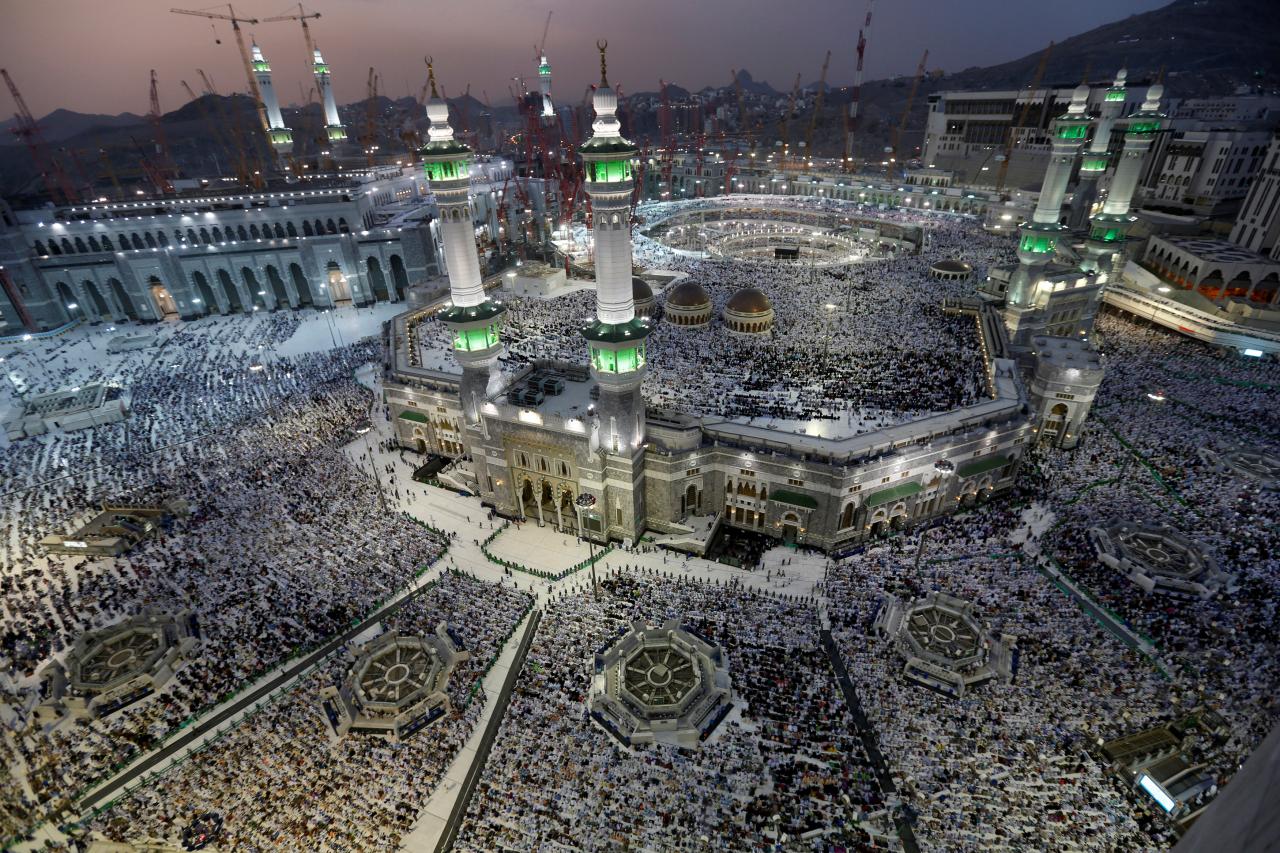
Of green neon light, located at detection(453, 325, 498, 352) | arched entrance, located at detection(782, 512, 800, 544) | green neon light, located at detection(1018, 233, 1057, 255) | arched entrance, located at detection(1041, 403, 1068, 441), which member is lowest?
arched entrance, located at detection(782, 512, 800, 544)

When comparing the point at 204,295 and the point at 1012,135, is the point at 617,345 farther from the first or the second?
the point at 1012,135

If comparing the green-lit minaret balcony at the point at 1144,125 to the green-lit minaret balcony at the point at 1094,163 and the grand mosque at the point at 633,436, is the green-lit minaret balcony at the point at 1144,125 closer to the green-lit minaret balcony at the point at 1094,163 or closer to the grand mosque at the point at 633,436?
the green-lit minaret balcony at the point at 1094,163

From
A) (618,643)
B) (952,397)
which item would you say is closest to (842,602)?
(618,643)

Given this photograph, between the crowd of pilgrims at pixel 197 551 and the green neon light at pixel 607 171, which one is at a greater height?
the green neon light at pixel 607 171

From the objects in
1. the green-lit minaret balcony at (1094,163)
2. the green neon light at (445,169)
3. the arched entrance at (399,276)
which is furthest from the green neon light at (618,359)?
the green-lit minaret balcony at (1094,163)

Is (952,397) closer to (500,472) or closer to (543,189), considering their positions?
(500,472)

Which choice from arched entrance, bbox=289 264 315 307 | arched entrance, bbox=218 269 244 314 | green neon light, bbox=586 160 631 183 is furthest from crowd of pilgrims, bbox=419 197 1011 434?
arched entrance, bbox=218 269 244 314

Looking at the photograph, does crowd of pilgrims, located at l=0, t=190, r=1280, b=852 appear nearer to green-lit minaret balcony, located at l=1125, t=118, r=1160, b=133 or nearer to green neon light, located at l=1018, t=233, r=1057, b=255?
green neon light, located at l=1018, t=233, r=1057, b=255
